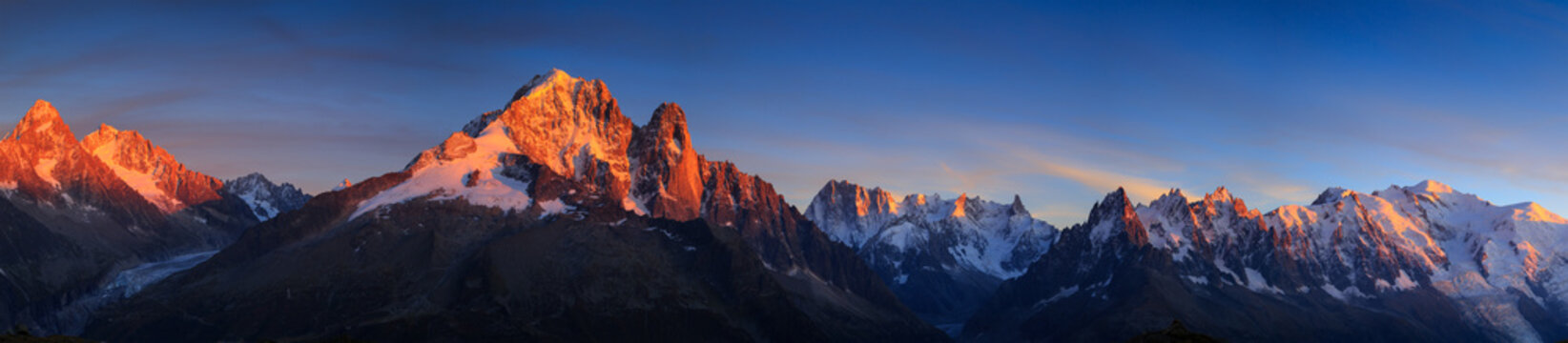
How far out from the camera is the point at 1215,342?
147 m

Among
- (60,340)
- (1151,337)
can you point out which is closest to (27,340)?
(60,340)

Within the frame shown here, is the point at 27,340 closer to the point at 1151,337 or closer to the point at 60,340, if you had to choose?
the point at 60,340

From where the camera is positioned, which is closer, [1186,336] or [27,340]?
[1186,336]

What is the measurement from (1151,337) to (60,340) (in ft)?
440

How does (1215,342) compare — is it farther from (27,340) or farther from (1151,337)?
(27,340)

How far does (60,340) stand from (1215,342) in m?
141

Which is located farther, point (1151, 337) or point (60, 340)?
point (60, 340)

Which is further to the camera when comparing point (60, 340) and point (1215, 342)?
point (60, 340)

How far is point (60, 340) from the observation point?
16938 centimetres

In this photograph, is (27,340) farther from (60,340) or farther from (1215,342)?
(1215,342)

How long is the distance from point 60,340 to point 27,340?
22.7 feet

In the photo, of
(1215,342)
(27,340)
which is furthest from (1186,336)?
(27,340)

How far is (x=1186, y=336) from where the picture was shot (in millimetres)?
145500

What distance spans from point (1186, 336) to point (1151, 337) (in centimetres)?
449
